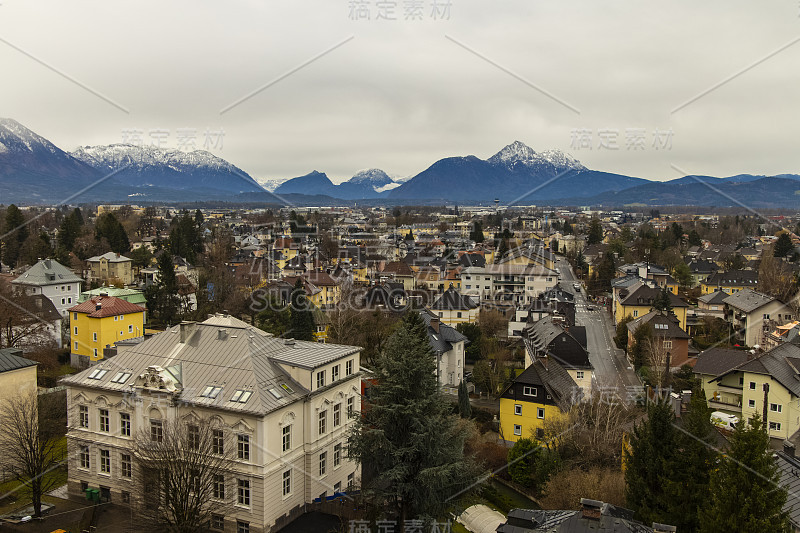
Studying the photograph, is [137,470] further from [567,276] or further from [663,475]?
[567,276]

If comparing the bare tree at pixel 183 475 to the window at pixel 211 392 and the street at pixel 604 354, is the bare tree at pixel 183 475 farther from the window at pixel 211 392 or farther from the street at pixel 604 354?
the street at pixel 604 354

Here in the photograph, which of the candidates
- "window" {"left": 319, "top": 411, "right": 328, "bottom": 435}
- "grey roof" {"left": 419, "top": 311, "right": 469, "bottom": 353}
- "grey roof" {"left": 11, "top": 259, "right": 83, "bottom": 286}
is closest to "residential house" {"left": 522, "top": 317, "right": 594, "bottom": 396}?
"grey roof" {"left": 419, "top": 311, "right": 469, "bottom": 353}

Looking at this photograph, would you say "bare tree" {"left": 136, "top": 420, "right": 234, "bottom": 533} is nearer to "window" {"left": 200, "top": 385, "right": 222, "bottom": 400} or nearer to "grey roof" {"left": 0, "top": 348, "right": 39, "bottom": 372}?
"window" {"left": 200, "top": 385, "right": 222, "bottom": 400}

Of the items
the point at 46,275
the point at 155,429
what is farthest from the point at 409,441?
the point at 46,275

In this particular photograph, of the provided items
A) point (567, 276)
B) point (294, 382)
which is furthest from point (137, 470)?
point (567, 276)

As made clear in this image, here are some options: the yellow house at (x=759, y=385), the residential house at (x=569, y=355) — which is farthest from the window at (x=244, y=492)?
the yellow house at (x=759, y=385)

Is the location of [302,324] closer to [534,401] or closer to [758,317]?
[534,401]
